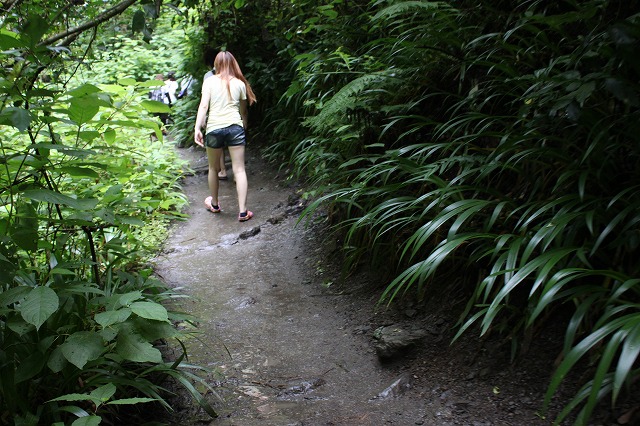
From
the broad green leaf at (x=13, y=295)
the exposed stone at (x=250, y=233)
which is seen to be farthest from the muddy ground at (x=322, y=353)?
the broad green leaf at (x=13, y=295)

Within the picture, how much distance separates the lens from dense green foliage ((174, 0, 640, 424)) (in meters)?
2.39

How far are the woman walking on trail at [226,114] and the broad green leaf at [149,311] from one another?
453 cm

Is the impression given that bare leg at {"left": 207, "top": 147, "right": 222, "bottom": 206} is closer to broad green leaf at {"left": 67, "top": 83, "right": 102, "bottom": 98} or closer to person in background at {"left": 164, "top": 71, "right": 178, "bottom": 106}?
broad green leaf at {"left": 67, "top": 83, "right": 102, "bottom": 98}

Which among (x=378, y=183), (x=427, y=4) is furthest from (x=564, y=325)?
(x=427, y=4)

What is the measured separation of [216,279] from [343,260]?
1233 millimetres

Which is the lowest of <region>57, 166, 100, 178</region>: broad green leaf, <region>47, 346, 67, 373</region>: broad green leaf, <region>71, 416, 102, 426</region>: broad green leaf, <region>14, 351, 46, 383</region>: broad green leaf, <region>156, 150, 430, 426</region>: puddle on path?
<region>156, 150, 430, 426</region>: puddle on path

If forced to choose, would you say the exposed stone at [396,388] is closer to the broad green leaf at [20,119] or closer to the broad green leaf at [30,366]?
the broad green leaf at [30,366]

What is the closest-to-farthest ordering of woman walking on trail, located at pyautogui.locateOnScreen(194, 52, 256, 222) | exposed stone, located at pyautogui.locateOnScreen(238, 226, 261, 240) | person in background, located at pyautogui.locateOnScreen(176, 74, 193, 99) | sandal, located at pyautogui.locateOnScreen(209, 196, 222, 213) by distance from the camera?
exposed stone, located at pyautogui.locateOnScreen(238, 226, 261, 240) < woman walking on trail, located at pyautogui.locateOnScreen(194, 52, 256, 222) < sandal, located at pyautogui.locateOnScreen(209, 196, 222, 213) < person in background, located at pyautogui.locateOnScreen(176, 74, 193, 99)

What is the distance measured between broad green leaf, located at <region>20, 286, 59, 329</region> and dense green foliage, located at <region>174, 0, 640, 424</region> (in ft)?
5.21

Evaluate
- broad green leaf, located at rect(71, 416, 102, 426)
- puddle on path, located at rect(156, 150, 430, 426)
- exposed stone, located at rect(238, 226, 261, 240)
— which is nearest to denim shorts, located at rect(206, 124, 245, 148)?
puddle on path, located at rect(156, 150, 430, 426)

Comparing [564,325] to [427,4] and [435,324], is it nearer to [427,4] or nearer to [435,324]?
[435,324]

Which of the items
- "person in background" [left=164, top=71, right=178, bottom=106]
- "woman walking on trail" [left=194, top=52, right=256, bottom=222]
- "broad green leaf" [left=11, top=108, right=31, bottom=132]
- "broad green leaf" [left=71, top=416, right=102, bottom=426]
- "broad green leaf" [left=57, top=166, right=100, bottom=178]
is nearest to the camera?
"broad green leaf" [left=11, top=108, right=31, bottom=132]

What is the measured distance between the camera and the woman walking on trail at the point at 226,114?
6.71 meters

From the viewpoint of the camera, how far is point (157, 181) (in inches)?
300
